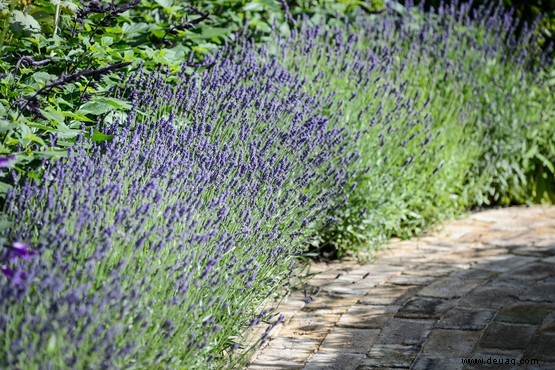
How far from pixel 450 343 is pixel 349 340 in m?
0.44

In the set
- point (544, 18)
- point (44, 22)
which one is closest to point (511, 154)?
point (544, 18)

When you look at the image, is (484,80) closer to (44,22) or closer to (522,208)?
(522,208)

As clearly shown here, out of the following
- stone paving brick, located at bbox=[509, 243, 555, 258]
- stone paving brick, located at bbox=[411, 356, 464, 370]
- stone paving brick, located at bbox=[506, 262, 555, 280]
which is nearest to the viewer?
stone paving brick, located at bbox=[411, 356, 464, 370]

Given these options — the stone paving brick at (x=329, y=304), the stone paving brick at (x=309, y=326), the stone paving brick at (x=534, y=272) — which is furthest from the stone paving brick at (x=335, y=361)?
the stone paving brick at (x=534, y=272)

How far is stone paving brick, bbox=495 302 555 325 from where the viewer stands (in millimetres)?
3889

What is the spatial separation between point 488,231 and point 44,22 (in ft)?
11.0

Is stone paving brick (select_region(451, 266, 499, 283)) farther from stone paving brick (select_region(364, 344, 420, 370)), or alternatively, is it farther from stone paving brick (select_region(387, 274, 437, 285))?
stone paving brick (select_region(364, 344, 420, 370))

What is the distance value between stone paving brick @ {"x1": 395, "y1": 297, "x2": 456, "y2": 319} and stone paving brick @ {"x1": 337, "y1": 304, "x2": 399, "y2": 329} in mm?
58

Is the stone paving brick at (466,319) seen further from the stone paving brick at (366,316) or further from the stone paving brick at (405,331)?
the stone paving brick at (366,316)

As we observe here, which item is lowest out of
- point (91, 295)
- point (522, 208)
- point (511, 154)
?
point (522, 208)

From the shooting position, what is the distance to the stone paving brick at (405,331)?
3621 millimetres

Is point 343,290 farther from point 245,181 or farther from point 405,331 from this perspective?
point 245,181

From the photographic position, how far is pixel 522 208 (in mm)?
6637

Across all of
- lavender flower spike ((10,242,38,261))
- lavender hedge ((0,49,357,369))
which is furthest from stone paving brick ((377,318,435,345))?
lavender flower spike ((10,242,38,261))
